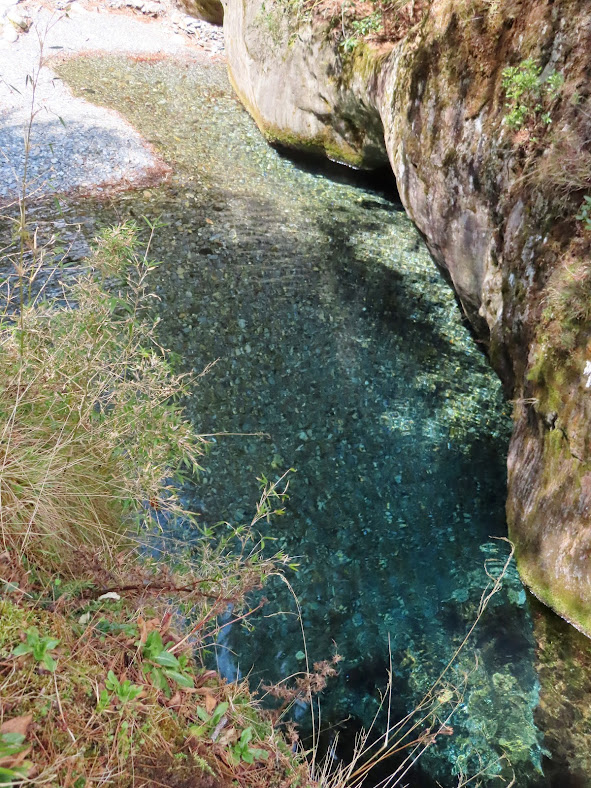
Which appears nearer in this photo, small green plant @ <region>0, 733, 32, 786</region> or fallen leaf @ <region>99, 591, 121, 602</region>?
small green plant @ <region>0, 733, 32, 786</region>

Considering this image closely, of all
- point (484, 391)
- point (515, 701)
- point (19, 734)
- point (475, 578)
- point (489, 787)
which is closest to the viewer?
point (19, 734)

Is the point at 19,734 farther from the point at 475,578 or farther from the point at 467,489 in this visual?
the point at 467,489

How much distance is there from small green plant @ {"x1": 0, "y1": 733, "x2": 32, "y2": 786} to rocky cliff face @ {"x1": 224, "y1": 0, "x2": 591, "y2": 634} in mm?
3615

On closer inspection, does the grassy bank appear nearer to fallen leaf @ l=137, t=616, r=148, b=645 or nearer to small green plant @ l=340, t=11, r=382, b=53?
fallen leaf @ l=137, t=616, r=148, b=645

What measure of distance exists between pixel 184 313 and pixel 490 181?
354cm

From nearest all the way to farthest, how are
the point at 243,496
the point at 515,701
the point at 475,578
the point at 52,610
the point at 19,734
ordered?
the point at 19,734, the point at 52,610, the point at 515,701, the point at 475,578, the point at 243,496

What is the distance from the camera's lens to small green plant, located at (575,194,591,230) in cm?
441

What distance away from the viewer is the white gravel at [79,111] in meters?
9.93

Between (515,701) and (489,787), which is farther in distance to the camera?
(515,701)

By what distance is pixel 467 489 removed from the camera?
5.43 m

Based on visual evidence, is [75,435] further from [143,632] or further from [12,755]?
[12,755]

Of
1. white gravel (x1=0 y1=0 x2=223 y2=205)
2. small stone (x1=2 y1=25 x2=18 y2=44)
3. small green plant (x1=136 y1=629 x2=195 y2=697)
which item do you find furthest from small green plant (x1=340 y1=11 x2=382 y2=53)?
small green plant (x1=136 y1=629 x2=195 y2=697)

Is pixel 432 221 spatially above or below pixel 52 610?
above

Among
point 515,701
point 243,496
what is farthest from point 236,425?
point 515,701
